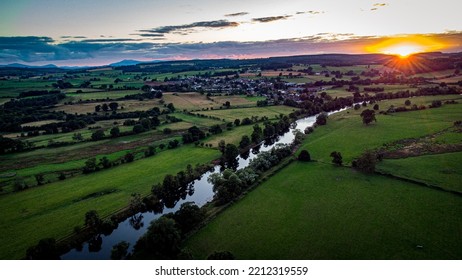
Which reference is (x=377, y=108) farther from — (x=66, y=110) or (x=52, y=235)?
(x=66, y=110)

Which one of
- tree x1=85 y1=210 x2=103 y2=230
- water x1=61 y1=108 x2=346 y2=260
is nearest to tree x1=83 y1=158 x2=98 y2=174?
water x1=61 y1=108 x2=346 y2=260

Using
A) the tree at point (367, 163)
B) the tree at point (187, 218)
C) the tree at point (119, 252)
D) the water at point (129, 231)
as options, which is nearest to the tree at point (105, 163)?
the water at point (129, 231)

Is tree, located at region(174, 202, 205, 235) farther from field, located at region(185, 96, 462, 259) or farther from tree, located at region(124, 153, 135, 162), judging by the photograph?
tree, located at region(124, 153, 135, 162)

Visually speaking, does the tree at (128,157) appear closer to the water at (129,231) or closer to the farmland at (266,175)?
the farmland at (266,175)

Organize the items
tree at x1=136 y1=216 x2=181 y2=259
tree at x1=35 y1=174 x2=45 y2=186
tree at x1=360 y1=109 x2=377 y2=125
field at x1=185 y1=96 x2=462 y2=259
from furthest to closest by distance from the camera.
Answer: tree at x1=360 y1=109 x2=377 y2=125 < tree at x1=35 y1=174 x2=45 y2=186 < tree at x1=136 y1=216 x2=181 y2=259 < field at x1=185 y1=96 x2=462 y2=259

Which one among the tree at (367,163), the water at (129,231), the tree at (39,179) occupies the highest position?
the tree at (367,163)

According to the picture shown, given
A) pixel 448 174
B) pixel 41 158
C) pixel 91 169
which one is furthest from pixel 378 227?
pixel 41 158
